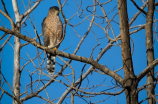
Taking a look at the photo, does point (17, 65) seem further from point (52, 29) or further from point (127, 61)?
point (127, 61)

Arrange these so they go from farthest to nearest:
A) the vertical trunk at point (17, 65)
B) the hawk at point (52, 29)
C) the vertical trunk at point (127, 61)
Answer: the hawk at point (52, 29), the vertical trunk at point (17, 65), the vertical trunk at point (127, 61)

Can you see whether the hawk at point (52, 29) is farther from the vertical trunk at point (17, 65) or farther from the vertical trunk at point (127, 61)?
the vertical trunk at point (127, 61)

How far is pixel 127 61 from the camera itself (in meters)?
2.24

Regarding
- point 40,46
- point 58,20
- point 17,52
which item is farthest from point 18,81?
point 40,46

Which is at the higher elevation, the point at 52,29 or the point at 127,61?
the point at 52,29

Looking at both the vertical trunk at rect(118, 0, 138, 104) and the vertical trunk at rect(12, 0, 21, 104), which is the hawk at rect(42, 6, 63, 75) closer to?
the vertical trunk at rect(12, 0, 21, 104)

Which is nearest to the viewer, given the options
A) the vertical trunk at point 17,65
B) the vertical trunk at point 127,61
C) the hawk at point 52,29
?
the vertical trunk at point 127,61

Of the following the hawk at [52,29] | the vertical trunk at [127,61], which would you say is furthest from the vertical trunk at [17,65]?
the vertical trunk at [127,61]

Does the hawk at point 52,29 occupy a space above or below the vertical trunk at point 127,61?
above

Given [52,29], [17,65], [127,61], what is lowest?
[127,61]

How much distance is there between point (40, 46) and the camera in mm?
2289

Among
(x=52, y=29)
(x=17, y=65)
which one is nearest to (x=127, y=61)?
(x=52, y=29)

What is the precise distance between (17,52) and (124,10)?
→ 6.79 feet

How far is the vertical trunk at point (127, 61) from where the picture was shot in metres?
2.14
